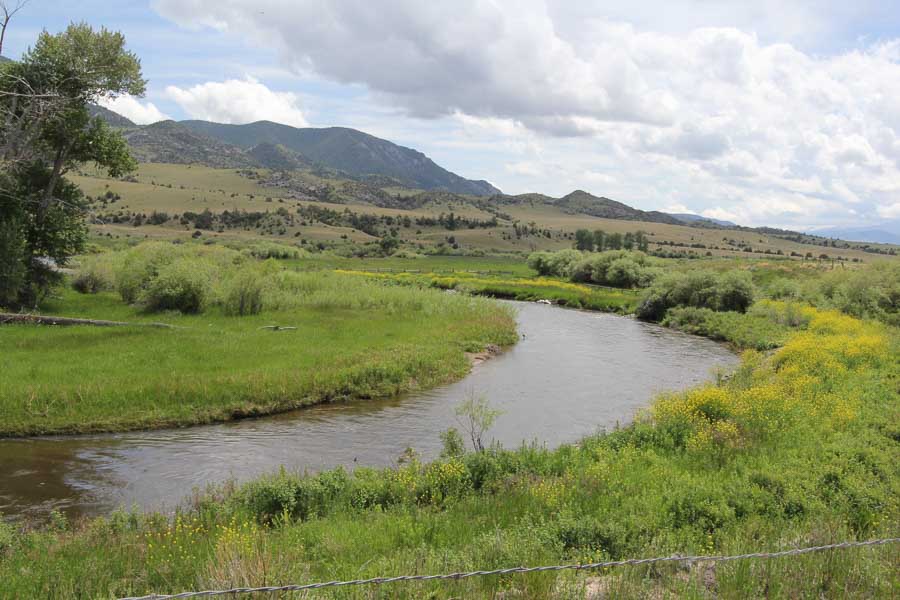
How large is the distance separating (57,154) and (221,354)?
60.3 ft

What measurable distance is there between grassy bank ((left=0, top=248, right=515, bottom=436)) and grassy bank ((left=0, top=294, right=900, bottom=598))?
23.5 ft

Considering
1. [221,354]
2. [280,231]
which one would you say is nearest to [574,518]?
[221,354]

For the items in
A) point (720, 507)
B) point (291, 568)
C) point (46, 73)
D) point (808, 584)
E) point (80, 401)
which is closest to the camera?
point (808, 584)

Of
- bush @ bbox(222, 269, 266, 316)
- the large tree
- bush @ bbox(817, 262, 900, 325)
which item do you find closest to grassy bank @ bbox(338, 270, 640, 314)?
bush @ bbox(817, 262, 900, 325)

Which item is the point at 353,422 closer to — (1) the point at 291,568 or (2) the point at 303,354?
(2) the point at 303,354

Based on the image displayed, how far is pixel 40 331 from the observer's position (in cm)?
2522

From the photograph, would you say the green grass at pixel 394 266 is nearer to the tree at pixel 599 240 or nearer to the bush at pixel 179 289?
the bush at pixel 179 289

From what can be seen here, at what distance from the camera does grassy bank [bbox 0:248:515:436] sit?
58.6 ft

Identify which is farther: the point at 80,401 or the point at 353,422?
the point at 353,422

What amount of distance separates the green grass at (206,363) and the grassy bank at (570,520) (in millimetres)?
7120

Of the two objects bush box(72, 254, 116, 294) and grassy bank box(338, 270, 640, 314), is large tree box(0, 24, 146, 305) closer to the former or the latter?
bush box(72, 254, 116, 294)

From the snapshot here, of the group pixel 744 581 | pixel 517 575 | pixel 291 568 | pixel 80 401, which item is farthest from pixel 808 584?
pixel 80 401

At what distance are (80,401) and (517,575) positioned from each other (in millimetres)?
15642

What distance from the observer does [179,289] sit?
32688 mm
